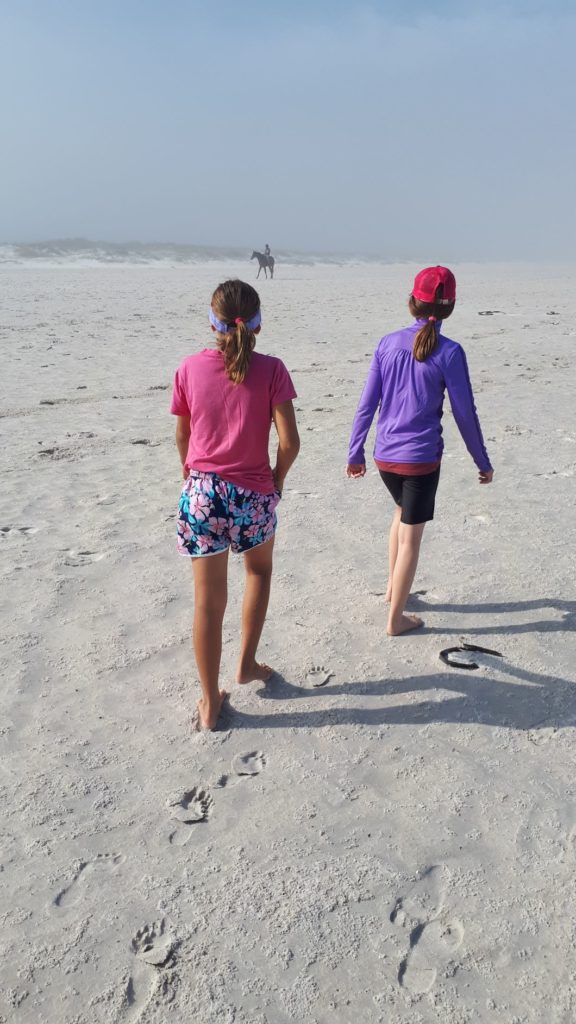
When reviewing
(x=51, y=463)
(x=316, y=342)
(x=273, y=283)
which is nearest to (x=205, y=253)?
(x=273, y=283)

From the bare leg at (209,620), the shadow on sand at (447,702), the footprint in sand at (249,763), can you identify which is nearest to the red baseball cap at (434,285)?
the bare leg at (209,620)

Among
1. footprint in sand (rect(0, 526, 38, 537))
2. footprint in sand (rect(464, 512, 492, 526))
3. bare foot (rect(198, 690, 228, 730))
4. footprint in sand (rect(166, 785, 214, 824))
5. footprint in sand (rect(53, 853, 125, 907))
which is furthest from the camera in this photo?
footprint in sand (rect(464, 512, 492, 526))

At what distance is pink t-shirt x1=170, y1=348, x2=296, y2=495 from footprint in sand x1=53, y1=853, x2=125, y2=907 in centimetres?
139

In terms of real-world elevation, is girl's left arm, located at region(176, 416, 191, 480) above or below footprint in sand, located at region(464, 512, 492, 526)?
above

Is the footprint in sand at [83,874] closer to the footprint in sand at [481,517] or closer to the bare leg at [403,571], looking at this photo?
the bare leg at [403,571]

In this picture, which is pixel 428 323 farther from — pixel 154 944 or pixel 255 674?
pixel 154 944

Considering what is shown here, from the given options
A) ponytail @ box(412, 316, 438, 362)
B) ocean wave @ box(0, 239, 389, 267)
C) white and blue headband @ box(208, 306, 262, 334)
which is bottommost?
ocean wave @ box(0, 239, 389, 267)

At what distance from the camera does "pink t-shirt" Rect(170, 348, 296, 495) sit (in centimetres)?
276

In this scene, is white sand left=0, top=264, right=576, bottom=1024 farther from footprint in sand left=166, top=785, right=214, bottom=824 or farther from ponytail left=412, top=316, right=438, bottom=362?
ponytail left=412, top=316, right=438, bottom=362

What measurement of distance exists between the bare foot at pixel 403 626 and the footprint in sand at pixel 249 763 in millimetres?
1107

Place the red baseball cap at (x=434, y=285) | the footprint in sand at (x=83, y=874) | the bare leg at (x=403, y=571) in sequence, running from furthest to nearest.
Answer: the bare leg at (x=403, y=571), the red baseball cap at (x=434, y=285), the footprint in sand at (x=83, y=874)

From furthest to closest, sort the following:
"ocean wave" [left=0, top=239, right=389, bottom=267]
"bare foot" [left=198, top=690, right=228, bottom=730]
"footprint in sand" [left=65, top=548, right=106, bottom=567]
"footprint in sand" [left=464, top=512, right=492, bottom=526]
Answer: "ocean wave" [left=0, top=239, right=389, bottom=267], "footprint in sand" [left=464, top=512, right=492, bottom=526], "footprint in sand" [left=65, top=548, right=106, bottom=567], "bare foot" [left=198, top=690, right=228, bottom=730]

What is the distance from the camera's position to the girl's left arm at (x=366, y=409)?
3.50 meters

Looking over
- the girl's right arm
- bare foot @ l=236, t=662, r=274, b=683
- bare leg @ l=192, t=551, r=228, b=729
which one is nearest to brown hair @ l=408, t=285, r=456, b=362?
the girl's right arm
